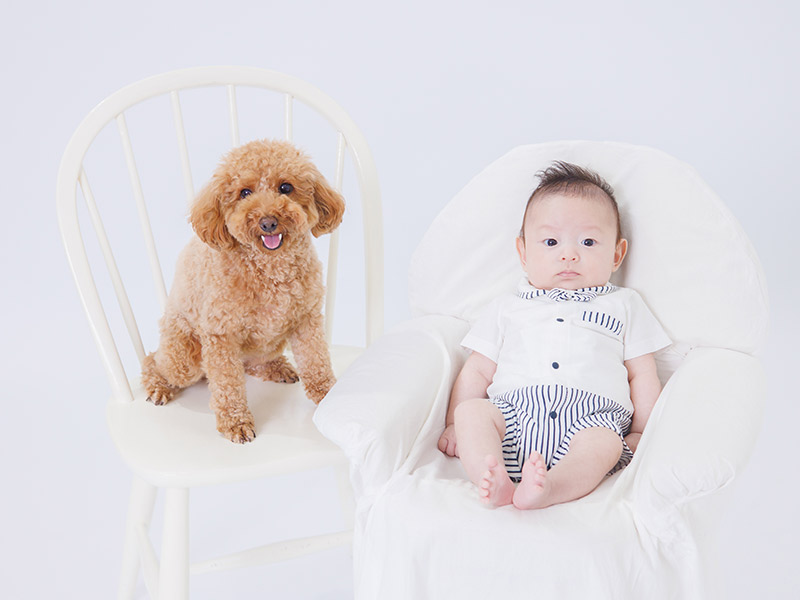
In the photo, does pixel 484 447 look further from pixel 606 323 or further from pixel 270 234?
pixel 270 234

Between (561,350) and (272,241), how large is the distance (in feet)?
1.65

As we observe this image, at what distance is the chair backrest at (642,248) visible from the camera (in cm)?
136

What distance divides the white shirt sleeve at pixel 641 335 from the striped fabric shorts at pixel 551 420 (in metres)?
0.11

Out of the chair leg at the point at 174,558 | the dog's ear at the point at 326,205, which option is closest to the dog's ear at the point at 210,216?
the dog's ear at the point at 326,205

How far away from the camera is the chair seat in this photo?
1.26m

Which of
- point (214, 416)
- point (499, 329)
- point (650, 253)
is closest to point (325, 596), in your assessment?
point (214, 416)

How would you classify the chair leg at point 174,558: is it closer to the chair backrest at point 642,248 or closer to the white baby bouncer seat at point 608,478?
the white baby bouncer seat at point 608,478

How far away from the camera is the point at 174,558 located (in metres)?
1.33

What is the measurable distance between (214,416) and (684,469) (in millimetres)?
760

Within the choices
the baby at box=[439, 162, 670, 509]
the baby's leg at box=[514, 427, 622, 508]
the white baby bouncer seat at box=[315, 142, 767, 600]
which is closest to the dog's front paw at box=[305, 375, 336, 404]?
the white baby bouncer seat at box=[315, 142, 767, 600]

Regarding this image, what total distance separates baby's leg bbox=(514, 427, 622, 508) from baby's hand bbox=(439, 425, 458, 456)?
192 millimetres

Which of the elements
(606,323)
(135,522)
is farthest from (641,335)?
(135,522)

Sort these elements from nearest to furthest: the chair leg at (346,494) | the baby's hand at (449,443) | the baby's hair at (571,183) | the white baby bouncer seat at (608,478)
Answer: the white baby bouncer seat at (608,478), the baby's hand at (449,443), the baby's hair at (571,183), the chair leg at (346,494)

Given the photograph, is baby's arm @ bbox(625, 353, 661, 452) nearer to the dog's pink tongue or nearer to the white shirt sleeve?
the white shirt sleeve
